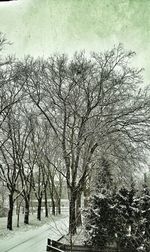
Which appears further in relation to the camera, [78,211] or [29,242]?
[78,211]

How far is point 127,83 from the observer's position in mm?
4867

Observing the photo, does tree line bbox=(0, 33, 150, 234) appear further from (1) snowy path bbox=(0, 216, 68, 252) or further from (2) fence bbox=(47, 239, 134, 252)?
(2) fence bbox=(47, 239, 134, 252)

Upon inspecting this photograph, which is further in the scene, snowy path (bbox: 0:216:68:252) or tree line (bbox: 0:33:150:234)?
tree line (bbox: 0:33:150:234)

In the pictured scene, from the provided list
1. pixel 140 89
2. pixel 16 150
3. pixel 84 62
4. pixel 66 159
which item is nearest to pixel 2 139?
pixel 16 150

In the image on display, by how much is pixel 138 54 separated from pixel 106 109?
4.64ft

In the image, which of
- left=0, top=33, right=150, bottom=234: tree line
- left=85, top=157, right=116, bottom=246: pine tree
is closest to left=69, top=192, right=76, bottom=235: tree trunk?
left=0, top=33, right=150, bottom=234: tree line

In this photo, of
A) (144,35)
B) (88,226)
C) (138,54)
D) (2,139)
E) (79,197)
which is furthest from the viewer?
(2,139)

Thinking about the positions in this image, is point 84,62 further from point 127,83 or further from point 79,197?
point 79,197

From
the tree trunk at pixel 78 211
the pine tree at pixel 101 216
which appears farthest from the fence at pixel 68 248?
the tree trunk at pixel 78 211

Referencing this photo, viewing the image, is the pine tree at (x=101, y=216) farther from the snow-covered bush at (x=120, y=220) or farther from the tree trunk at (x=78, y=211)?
the tree trunk at (x=78, y=211)

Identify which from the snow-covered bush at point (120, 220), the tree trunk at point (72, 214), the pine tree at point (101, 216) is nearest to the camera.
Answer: the snow-covered bush at point (120, 220)

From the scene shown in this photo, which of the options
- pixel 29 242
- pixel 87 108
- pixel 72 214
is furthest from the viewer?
pixel 87 108

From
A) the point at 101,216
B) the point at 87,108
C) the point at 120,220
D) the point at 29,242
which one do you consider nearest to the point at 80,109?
the point at 87,108

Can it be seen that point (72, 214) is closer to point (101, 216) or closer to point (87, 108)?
point (101, 216)
